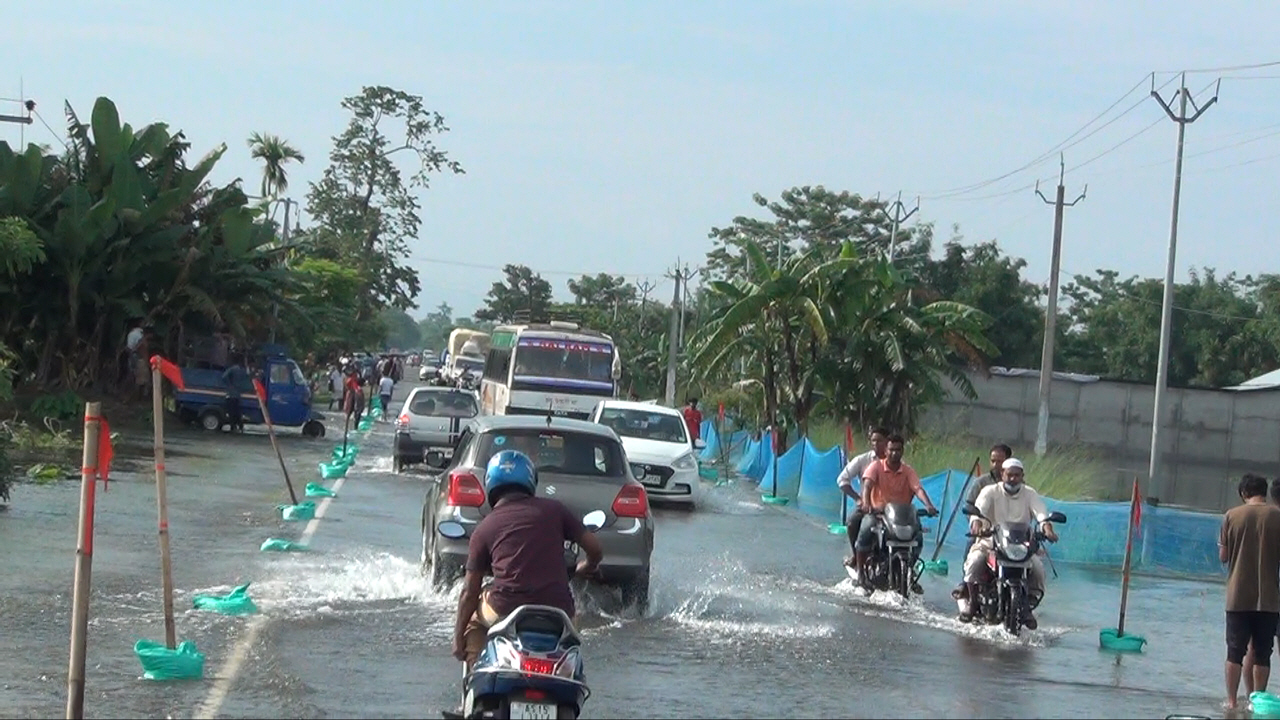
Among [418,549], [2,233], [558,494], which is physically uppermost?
[2,233]

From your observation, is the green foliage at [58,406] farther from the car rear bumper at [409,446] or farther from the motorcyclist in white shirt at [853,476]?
the motorcyclist in white shirt at [853,476]

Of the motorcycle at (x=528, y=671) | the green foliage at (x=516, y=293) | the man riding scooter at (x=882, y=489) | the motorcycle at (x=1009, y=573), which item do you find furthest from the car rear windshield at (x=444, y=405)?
the green foliage at (x=516, y=293)

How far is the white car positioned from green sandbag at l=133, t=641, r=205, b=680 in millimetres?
15566

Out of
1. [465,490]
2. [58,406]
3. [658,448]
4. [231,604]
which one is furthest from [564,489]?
[58,406]

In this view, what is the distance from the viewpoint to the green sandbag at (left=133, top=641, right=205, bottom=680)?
972cm

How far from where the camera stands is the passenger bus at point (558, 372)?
37.6 m

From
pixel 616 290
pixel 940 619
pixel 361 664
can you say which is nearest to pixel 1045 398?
pixel 940 619

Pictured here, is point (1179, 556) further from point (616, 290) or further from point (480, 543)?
point (616, 290)

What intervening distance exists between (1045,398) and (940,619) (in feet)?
86.8

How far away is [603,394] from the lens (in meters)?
38.0

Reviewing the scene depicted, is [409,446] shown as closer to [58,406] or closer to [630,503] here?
[58,406]

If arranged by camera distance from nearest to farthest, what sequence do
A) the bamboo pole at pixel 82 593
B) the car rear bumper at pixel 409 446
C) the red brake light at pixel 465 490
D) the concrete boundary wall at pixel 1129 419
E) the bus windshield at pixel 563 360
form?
the bamboo pole at pixel 82 593, the red brake light at pixel 465 490, the car rear bumper at pixel 409 446, the bus windshield at pixel 563 360, the concrete boundary wall at pixel 1129 419

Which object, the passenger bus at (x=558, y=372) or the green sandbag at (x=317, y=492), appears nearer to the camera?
the green sandbag at (x=317, y=492)

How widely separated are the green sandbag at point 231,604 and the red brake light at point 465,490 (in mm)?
1706
